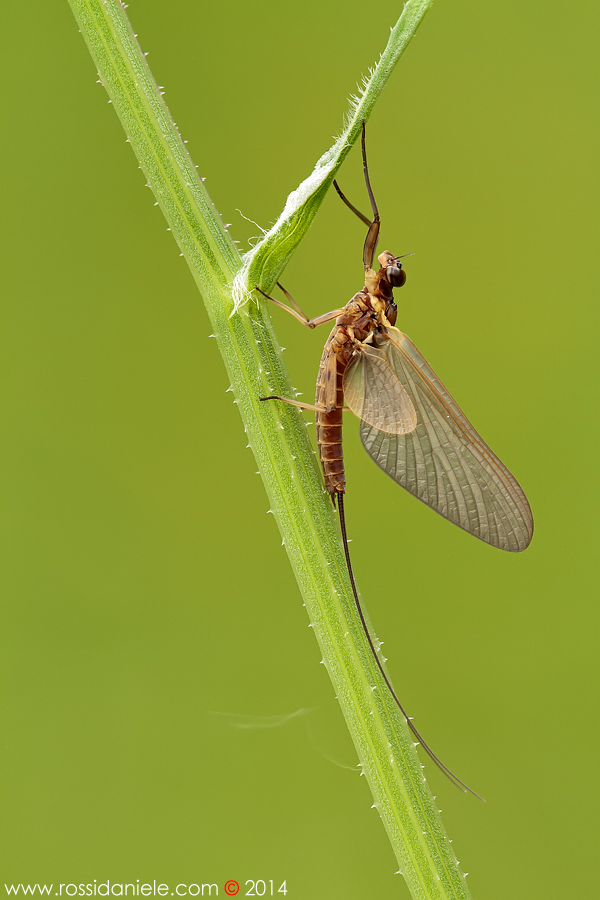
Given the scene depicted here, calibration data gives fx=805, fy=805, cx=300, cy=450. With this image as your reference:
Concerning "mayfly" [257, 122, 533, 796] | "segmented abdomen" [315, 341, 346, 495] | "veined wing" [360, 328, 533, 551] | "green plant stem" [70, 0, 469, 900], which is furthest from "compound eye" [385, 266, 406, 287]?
"green plant stem" [70, 0, 469, 900]

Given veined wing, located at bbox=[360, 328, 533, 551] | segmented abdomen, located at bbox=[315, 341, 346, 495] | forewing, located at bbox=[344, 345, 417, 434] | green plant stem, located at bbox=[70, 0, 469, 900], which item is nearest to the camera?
green plant stem, located at bbox=[70, 0, 469, 900]

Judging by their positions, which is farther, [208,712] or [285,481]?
[208,712]

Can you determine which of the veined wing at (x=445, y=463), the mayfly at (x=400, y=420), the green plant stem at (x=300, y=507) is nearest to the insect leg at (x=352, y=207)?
the mayfly at (x=400, y=420)

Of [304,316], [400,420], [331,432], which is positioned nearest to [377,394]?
[400,420]

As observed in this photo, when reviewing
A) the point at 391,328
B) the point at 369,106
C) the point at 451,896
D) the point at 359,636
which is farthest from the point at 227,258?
the point at 451,896

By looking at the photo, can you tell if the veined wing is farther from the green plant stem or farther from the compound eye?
the green plant stem

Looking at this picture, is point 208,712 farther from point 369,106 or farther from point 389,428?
point 369,106

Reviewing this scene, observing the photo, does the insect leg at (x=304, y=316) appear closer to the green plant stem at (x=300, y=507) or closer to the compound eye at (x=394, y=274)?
the compound eye at (x=394, y=274)
